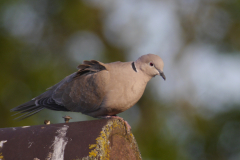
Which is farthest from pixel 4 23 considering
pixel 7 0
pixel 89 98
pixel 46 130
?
pixel 46 130

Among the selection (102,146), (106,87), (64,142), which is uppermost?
(106,87)

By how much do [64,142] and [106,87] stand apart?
120 centimetres

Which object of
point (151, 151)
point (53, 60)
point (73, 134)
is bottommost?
point (151, 151)

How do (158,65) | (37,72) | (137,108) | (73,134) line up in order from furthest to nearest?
(137,108), (37,72), (158,65), (73,134)

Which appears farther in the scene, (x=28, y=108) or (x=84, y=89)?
(x=28, y=108)

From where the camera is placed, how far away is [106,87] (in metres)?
3.25

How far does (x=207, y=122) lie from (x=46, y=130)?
302 inches

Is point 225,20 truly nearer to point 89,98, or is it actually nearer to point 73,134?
point 89,98

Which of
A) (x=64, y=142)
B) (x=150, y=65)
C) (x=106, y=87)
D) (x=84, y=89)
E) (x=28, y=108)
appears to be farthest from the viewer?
(x=28, y=108)

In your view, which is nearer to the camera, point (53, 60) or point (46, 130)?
point (46, 130)

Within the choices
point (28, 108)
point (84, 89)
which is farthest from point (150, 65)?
point (28, 108)

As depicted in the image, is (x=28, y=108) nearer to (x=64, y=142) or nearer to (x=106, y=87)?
(x=106, y=87)

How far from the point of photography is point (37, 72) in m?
8.10

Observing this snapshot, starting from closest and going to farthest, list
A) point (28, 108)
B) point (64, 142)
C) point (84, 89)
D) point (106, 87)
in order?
point (64, 142) → point (106, 87) → point (84, 89) → point (28, 108)
